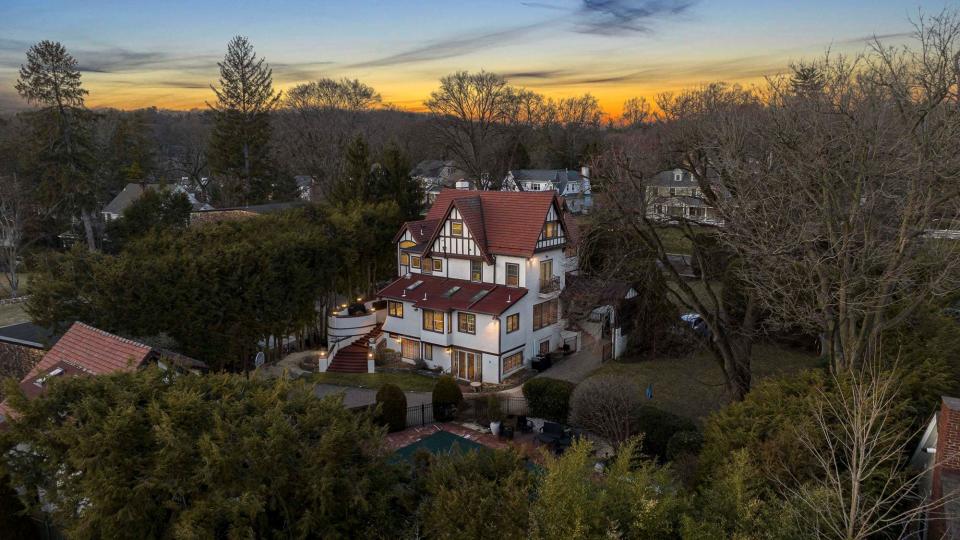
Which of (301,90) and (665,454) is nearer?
(665,454)

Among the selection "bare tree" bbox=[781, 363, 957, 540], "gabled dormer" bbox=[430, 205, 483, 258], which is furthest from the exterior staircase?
"bare tree" bbox=[781, 363, 957, 540]

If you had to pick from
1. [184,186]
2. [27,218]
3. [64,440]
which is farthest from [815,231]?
[184,186]

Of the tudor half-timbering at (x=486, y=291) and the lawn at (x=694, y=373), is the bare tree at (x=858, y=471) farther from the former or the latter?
the tudor half-timbering at (x=486, y=291)

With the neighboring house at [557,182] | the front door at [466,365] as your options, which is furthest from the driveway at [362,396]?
the neighboring house at [557,182]

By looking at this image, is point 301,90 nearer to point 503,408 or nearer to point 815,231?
point 503,408

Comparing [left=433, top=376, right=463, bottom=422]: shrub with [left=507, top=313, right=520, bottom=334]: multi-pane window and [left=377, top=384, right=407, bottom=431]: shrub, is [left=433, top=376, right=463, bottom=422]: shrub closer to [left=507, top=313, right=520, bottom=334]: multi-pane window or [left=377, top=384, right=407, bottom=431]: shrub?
[left=377, top=384, right=407, bottom=431]: shrub

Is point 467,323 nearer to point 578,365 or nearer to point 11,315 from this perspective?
point 578,365
